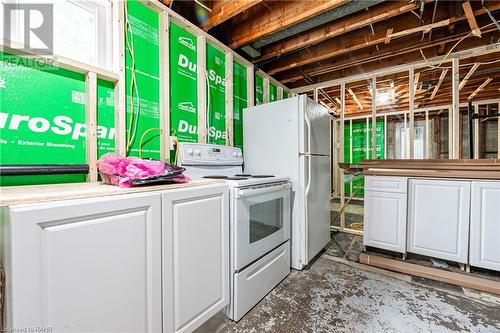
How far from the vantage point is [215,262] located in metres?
1.38

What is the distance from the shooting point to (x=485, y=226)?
191cm

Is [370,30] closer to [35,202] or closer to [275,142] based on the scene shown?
[275,142]

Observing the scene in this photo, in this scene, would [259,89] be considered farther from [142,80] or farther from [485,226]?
[485,226]

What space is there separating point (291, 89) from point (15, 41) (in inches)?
138

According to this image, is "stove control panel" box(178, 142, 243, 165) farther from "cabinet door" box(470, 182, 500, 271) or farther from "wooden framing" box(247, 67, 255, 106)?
"cabinet door" box(470, 182, 500, 271)

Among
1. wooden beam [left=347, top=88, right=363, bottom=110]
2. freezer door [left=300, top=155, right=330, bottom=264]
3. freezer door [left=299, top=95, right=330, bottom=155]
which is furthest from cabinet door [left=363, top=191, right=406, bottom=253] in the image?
wooden beam [left=347, top=88, right=363, bottom=110]

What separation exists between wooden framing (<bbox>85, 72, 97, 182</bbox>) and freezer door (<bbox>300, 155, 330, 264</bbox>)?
167 centimetres

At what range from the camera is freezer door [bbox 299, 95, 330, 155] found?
208 centimetres

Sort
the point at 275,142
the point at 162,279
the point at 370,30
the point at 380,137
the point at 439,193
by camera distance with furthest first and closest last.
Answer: the point at 380,137
the point at 370,30
the point at 275,142
the point at 439,193
the point at 162,279

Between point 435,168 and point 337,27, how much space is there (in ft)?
5.74

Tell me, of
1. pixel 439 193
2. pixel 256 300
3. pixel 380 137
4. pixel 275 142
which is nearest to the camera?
pixel 256 300

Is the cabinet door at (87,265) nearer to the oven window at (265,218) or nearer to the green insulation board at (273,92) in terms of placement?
the oven window at (265,218)

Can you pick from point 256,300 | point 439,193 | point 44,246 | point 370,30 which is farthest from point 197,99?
point 439,193

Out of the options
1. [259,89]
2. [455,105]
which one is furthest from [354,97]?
[259,89]
